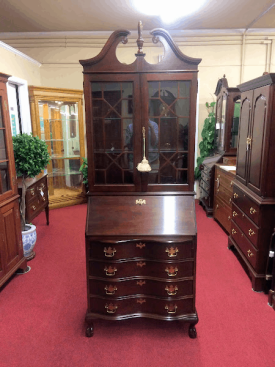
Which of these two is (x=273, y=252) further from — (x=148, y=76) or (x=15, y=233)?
(x=15, y=233)

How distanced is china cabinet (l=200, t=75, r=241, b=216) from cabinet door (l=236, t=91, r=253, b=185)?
128 cm

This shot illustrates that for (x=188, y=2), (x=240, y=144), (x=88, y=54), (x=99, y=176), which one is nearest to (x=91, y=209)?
(x=99, y=176)

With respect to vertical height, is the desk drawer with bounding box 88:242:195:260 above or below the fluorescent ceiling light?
below

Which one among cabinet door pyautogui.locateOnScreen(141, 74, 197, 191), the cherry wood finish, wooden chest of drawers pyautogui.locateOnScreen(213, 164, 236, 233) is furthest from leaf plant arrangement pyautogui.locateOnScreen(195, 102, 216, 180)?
cabinet door pyautogui.locateOnScreen(141, 74, 197, 191)

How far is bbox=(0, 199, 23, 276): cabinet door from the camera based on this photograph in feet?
9.20

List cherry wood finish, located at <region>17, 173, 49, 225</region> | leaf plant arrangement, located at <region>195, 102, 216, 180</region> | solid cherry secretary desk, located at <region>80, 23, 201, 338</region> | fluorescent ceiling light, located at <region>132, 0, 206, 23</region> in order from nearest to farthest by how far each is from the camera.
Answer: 1. solid cherry secretary desk, located at <region>80, 23, 201, 338</region>
2. cherry wood finish, located at <region>17, 173, 49, 225</region>
3. fluorescent ceiling light, located at <region>132, 0, 206, 23</region>
4. leaf plant arrangement, located at <region>195, 102, 216, 180</region>

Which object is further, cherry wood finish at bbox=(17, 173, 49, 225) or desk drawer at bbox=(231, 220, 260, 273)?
cherry wood finish at bbox=(17, 173, 49, 225)

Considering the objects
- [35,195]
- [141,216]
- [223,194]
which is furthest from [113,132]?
[223,194]

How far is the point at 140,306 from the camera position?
2207 mm

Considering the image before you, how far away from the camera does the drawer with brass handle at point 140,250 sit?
6.81 ft

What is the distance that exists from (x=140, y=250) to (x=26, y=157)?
6.35 ft

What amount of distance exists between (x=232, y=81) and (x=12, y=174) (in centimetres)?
442

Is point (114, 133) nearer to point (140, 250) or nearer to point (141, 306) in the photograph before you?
point (140, 250)

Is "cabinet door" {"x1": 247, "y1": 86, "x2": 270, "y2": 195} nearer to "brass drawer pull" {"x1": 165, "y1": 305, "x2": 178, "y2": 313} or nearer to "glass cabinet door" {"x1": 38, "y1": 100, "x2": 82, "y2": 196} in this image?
"brass drawer pull" {"x1": 165, "y1": 305, "x2": 178, "y2": 313}
